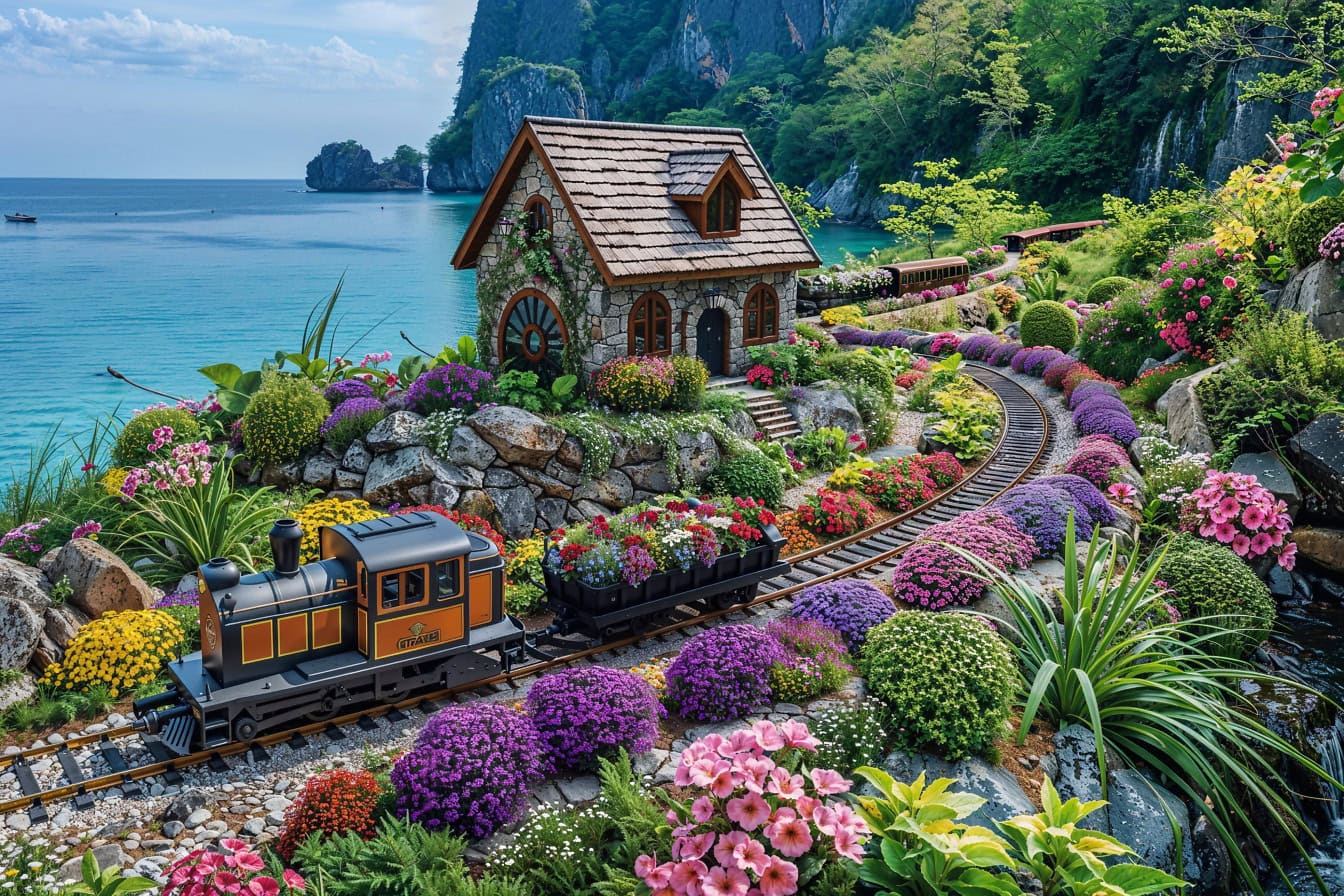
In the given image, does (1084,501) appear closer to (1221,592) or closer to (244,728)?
(1221,592)

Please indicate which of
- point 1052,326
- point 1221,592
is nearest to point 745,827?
point 1221,592

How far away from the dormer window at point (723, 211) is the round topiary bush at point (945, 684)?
12.4m

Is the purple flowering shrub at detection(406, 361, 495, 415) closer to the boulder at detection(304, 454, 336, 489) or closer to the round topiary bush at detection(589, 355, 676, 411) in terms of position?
the boulder at detection(304, 454, 336, 489)

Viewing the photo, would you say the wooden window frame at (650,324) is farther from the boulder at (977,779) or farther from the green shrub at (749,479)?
the boulder at (977,779)

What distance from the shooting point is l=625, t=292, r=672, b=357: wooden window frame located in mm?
19172

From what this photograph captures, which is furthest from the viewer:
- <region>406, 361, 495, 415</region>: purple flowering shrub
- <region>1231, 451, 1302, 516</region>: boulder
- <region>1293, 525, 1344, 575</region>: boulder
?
<region>406, 361, 495, 415</region>: purple flowering shrub

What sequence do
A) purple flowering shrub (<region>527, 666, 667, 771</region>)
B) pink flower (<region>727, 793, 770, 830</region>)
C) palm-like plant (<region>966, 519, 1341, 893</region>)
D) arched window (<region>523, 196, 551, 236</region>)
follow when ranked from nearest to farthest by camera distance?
pink flower (<region>727, 793, 770, 830</region>) → palm-like plant (<region>966, 519, 1341, 893</region>) → purple flowering shrub (<region>527, 666, 667, 771</region>) → arched window (<region>523, 196, 551, 236</region>)

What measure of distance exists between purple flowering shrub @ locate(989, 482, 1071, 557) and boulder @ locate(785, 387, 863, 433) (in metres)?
6.47

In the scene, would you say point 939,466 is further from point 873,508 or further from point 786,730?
point 786,730

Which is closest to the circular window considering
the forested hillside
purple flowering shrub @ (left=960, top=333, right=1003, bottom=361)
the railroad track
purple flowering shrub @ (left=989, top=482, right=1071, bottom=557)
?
the railroad track

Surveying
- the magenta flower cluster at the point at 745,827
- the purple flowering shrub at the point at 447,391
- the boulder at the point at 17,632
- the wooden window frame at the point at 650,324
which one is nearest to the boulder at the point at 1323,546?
the wooden window frame at the point at 650,324

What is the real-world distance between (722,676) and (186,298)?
178 feet

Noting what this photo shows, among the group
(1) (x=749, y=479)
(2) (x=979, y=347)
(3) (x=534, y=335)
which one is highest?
(3) (x=534, y=335)

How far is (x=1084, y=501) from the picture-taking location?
49.8 ft
